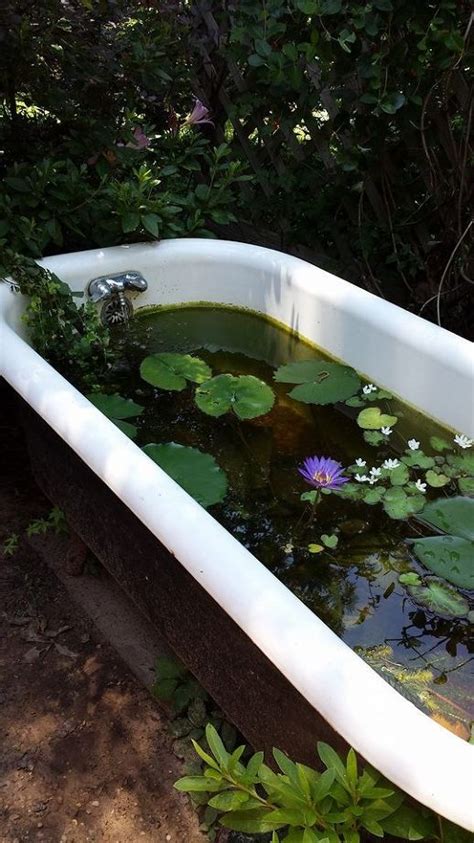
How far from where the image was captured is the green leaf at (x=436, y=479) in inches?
58.3

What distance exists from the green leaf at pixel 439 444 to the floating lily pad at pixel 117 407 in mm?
636

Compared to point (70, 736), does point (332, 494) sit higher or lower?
higher

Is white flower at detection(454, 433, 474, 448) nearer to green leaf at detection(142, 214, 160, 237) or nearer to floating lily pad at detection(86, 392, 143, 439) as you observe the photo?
floating lily pad at detection(86, 392, 143, 439)

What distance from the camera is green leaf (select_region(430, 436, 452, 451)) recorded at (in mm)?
1566

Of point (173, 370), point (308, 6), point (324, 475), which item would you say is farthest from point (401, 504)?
point (308, 6)

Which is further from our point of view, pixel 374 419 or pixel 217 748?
pixel 374 419

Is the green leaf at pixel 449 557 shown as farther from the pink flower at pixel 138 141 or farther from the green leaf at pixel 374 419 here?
the pink flower at pixel 138 141

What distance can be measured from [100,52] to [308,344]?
89 centimetres

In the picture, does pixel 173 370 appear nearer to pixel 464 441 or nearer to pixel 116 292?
pixel 116 292

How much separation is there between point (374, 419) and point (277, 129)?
1.35m

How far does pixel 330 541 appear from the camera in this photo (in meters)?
1.38

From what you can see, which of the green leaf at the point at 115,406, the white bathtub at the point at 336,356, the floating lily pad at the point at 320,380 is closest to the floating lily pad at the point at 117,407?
the green leaf at the point at 115,406

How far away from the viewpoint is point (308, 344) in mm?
1912

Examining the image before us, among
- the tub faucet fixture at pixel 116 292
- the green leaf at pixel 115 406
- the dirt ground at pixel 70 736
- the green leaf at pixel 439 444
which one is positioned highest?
the tub faucet fixture at pixel 116 292
